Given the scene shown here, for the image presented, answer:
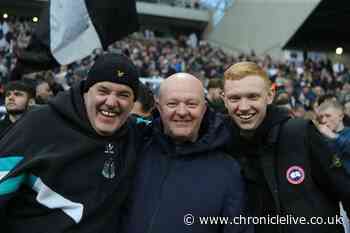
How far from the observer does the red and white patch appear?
2.70m

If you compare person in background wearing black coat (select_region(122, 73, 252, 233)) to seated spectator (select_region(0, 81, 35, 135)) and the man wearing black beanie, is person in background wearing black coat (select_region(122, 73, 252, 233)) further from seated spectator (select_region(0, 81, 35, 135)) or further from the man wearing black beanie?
seated spectator (select_region(0, 81, 35, 135))

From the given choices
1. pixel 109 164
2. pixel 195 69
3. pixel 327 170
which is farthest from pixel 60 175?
pixel 195 69

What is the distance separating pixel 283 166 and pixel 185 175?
0.56 metres

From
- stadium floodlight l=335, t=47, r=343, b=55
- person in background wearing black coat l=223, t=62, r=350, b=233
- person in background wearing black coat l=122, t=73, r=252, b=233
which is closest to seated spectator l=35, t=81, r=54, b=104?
person in background wearing black coat l=122, t=73, r=252, b=233

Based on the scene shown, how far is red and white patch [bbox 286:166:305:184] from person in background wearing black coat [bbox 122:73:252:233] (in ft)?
0.93

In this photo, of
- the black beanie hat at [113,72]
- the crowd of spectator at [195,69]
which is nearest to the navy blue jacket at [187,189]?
the black beanie hat at [113,72]

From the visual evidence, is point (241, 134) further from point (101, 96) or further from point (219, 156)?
point (101, 96)

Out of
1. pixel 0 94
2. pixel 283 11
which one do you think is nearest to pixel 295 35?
pixel 283 11

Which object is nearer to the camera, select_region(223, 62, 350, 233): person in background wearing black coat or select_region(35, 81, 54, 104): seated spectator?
select_region(223, 62, 350, 233): person in background wearing black coat

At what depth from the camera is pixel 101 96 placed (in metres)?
2.75

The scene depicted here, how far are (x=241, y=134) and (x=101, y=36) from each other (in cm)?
207

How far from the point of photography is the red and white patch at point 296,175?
2703 millimetres

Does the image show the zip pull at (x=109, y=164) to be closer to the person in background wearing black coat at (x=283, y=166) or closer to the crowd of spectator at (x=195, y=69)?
the person in background wearing black coat at (x=283, y=166)

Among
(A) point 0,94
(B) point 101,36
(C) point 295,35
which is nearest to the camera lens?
(B) point 101,36
